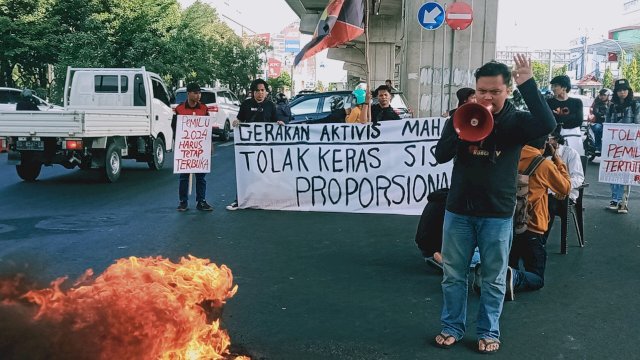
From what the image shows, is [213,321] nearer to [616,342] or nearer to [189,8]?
[616,342]

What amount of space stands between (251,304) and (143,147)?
950cm

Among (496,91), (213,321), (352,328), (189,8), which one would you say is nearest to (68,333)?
(213,321)

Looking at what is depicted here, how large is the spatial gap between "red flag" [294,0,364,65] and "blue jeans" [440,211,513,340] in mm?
6448

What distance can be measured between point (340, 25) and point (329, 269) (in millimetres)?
5282

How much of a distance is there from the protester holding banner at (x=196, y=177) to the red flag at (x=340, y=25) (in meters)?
1.72

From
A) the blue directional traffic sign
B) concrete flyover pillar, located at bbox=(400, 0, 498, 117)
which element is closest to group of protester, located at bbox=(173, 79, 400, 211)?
the blue directional traffic sign

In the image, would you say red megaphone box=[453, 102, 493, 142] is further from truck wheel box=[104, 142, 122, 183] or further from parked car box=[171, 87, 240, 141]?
parked car box=[171, 87, 240, 141]

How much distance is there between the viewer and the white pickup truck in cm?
1141

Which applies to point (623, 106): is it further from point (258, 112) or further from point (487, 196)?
point (487, 196)

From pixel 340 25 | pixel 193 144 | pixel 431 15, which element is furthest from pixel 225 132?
pixel 193 144

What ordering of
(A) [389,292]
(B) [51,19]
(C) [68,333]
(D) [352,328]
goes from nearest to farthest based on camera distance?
(C) [68,333] → (D) [352,328] → (A) [389,292] → (B) [51,19]

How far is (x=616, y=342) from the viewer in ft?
14.0

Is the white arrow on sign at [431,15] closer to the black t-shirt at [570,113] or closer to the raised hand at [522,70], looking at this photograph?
the black t-shirt at [570,113]

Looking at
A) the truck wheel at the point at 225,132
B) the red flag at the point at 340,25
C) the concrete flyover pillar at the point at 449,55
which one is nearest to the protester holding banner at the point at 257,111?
the red flag at the point at 340,25
